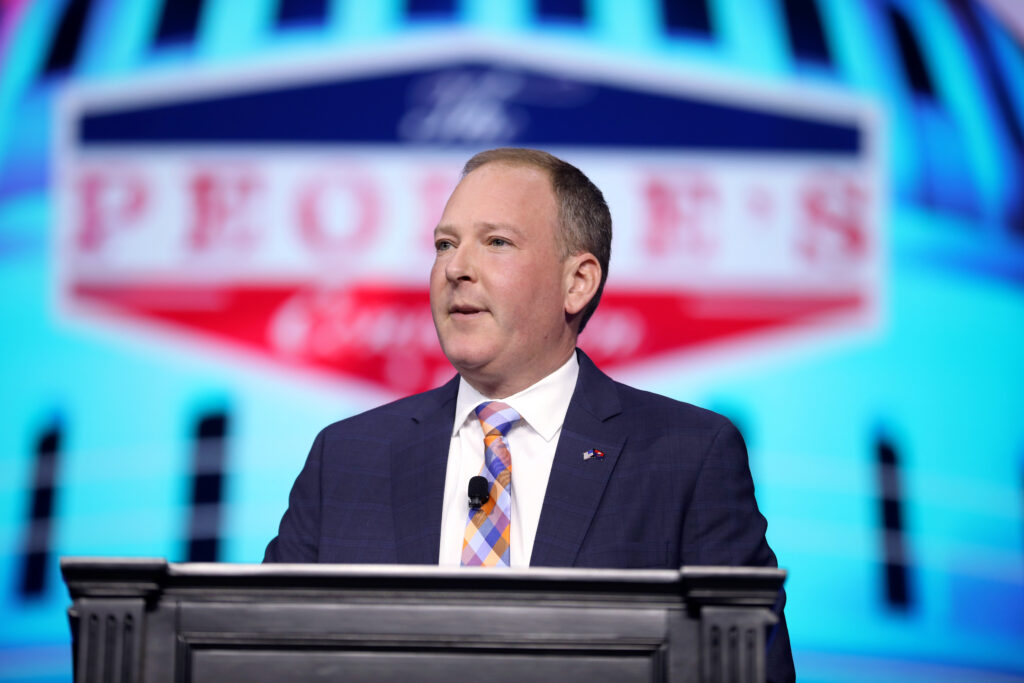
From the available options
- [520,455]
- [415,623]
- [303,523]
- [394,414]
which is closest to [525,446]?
[520,455]

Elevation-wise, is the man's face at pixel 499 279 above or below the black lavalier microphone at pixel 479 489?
above

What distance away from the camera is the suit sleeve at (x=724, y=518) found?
1510 mm

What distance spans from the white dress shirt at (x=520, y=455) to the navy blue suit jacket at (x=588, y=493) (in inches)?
0.9

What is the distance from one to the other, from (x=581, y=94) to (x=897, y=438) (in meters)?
1.34

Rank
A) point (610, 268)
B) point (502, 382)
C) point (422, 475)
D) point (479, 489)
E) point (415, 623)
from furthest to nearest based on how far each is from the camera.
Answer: point (610, 268)
point (502, 382)
point (422, 475)
point (479, 489)
point (415, 623)

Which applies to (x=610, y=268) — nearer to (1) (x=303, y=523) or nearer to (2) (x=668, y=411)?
(2) (x=668, y=411)

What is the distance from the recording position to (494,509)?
1.56 m

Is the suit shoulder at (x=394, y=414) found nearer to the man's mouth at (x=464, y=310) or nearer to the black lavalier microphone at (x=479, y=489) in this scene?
the man's mouth at (x=464, y=310)

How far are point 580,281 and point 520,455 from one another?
0.33 m

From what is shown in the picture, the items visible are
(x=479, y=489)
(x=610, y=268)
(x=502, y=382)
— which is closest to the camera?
(x=479, y=489)

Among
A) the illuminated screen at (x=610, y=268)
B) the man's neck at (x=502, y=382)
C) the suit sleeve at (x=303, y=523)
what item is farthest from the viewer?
the illuminated screen at (x=610, y=268)

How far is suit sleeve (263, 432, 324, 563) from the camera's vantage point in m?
1.63

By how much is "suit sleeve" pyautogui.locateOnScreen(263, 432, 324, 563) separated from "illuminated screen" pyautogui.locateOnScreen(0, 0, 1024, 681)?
4.86 ft

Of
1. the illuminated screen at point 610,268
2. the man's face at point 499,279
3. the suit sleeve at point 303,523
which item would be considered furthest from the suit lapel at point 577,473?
the illuminated screen at point 610,268
